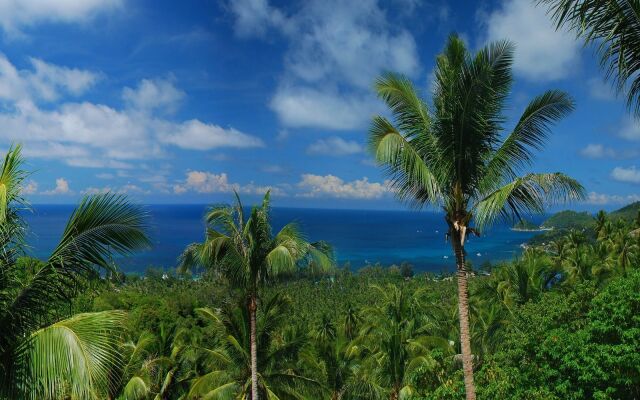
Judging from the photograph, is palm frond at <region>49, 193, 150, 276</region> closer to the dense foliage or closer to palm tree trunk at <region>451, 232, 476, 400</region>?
the dense foliage

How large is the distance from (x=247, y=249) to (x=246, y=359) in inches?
206

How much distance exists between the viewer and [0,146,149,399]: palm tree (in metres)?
4.66

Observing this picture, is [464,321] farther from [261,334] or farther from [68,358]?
[261,334]

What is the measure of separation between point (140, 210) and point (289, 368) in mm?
12371

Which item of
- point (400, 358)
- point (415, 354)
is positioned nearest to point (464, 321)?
point (400, 358)

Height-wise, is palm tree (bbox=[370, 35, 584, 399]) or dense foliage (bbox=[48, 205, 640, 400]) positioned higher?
palm tree (bbox=[370, 35, 584, 399])

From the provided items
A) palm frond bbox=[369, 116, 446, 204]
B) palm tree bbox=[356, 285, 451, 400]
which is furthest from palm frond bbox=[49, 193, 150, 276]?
palm tree bbox=[356, 285, 451, 400]

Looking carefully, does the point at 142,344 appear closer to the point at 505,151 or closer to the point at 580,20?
the point at 505,151

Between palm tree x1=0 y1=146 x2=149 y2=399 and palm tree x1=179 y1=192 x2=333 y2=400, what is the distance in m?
5.76

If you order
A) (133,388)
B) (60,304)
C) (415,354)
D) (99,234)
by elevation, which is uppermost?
(99,234)

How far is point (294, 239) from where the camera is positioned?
39.1 ft

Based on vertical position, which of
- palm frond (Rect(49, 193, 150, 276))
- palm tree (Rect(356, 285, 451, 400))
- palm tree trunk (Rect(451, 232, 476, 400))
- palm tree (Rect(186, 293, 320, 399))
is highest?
palm frond (Rect(49, 193, 150, 276))

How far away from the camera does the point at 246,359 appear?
15.0m

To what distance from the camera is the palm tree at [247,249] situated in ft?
37.5
